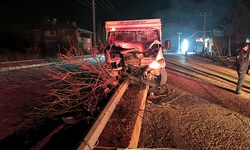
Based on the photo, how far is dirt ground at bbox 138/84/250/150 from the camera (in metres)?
2.84

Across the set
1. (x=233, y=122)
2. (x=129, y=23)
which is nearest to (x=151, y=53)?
(x=129, y=23)

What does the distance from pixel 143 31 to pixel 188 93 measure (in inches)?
155

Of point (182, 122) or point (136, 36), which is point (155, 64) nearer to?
point (136, 36)

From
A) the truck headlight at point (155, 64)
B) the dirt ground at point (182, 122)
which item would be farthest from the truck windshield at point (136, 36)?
the dirt ground at point (182, 122)

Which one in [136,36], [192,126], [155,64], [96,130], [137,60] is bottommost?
[192,126]

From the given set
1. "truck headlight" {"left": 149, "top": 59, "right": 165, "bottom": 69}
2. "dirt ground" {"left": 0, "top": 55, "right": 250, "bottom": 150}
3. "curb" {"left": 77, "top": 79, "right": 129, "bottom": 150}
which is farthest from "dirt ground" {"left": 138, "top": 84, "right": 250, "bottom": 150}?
"truck headlight" {"left": 149, "top": 59, "right": 165, "bottom": 69}

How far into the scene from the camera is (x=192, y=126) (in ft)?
11.2

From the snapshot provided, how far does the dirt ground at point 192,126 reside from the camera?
2.84 m

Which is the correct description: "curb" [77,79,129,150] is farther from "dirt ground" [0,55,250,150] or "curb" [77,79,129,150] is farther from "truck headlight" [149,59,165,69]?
"truck headlight" [149,59,165,69]

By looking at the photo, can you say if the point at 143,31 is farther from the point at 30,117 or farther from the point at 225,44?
the point at 225,44

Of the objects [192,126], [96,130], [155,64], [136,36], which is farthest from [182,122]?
[136,36]

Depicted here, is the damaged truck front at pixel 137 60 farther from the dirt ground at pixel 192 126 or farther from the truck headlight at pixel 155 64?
the dirt ground at pixel 192 126

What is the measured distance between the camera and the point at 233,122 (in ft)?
11.6

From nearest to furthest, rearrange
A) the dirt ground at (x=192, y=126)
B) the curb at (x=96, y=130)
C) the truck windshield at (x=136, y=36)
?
the curb at (x=96, y=130), the dirt ground at (x=192, y=126), the truck windshield at (x=136, y=36)
